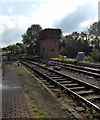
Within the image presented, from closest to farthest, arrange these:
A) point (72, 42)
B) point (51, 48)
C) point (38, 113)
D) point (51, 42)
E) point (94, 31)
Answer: point (38, 113)
point (51, 42)
point (51, 48)
point (72, 42)
point (94, 31)

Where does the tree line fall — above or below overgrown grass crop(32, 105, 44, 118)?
above

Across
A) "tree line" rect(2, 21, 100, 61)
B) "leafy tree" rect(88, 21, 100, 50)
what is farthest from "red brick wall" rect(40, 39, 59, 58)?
"leafy tree" rect(88, 21, 100, 50)

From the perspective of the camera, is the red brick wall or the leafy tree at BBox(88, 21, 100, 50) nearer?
the red brick wall

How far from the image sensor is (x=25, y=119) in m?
3.38

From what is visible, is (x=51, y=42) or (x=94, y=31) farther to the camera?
(x=94, y=31)

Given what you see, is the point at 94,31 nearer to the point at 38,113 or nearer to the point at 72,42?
the point at 72,42

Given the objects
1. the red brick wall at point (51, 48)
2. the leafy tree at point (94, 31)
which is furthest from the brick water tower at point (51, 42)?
the leafy tree at point (94, 31)

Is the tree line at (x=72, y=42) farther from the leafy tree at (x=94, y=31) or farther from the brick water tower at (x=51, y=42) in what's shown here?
the brick water tower at (x=51, y=42)

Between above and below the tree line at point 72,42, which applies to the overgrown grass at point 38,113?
below

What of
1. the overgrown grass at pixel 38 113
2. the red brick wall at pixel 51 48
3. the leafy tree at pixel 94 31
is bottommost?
the overgrown grass at pixel 38 113

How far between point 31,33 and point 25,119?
196ft

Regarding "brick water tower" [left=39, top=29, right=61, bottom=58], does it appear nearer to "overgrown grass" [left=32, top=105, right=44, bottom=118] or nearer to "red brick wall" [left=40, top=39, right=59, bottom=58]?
"red brick wall" [left=40, top=39, right=59, bottom=58]

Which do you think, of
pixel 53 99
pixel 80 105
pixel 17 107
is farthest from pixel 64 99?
pixel 17 107

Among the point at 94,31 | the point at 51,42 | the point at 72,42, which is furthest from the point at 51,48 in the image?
the point at 94,31
